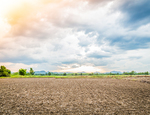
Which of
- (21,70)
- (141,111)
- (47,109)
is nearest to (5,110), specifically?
(47,109)

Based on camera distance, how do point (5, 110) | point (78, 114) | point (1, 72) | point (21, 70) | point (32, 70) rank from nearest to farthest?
1. point (78, 114)
2. point (5, 110)
3. point (1, 72)
4. point (21, 70)
5. point (32, 70)

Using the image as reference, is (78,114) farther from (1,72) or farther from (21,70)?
(21,70)

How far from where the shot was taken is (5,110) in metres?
10.2

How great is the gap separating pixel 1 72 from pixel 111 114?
242 ft

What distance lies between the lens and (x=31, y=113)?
376 inches

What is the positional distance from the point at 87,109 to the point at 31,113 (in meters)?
5.02

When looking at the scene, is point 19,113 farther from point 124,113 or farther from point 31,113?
point 124,113

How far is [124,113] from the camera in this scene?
32.1 ft

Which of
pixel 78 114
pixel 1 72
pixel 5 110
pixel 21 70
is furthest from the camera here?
pixel 21 70

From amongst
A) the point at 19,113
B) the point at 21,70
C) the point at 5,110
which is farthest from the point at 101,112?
the point at 21,70

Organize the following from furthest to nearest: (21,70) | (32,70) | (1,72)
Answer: (32,70), (21,70), (1,72)

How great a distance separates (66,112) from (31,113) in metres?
3.01

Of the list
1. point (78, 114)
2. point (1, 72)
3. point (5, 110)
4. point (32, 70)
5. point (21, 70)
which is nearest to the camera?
point (78, 114)

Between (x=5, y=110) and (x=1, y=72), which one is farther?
(x=1, y=72)
